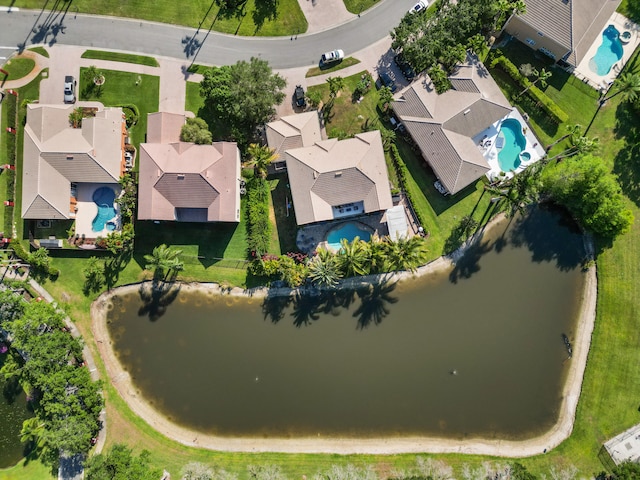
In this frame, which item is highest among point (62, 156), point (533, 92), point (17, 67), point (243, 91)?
point (533, 92)

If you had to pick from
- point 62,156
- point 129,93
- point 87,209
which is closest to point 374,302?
point 87,209

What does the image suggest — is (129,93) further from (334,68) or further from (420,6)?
(420,6)

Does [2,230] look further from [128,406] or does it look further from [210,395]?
[210,395]

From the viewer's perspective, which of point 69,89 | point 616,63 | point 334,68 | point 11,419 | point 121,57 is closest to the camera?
point 11,419

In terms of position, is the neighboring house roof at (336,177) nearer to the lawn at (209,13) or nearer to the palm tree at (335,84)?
the palm tree at (335,84)

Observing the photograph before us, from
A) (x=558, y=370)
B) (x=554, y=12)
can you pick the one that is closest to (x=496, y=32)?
(x=554, y=12)

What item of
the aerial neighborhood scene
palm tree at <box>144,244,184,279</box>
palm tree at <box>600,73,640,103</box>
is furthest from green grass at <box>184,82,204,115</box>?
palm tree at <box>600,73,640,103</box>
